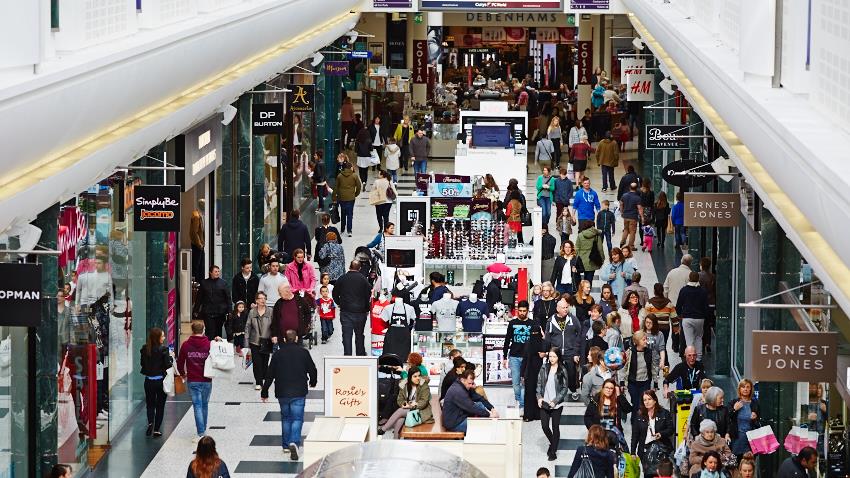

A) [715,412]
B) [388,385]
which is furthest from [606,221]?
[715,412]

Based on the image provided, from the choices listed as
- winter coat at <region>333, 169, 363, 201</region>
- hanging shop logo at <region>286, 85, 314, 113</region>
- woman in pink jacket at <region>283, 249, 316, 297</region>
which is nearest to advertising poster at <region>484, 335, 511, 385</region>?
woman in pink jacket at <region>283, 249, 316, 297</region>

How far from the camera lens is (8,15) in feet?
28.3

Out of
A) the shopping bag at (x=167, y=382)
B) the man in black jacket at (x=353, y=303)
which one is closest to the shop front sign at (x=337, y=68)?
the man in black jacket at (x=353, y=303)

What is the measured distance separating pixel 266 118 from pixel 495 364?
22.7 feet

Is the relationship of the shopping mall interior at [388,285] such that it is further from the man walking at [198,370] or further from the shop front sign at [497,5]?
the shop front sign at [497,5]

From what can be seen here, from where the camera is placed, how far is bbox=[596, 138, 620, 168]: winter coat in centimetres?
3494

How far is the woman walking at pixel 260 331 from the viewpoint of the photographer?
18641mm

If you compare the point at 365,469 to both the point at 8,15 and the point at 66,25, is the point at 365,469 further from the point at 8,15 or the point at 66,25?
the point at 66,25

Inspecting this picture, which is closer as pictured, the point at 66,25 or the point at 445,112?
the point at 66,25

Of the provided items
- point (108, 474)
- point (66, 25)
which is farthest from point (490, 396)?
point (66, 25)

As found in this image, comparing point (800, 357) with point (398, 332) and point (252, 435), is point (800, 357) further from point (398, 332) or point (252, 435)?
point (398, 332)

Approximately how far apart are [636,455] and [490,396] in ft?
11.5

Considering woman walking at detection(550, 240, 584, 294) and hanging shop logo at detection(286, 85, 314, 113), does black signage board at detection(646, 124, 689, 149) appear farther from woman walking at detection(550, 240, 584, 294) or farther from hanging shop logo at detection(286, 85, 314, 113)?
hanging shop logo at detection(286, 85, 314, 113)

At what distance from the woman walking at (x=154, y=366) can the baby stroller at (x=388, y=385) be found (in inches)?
86.9
